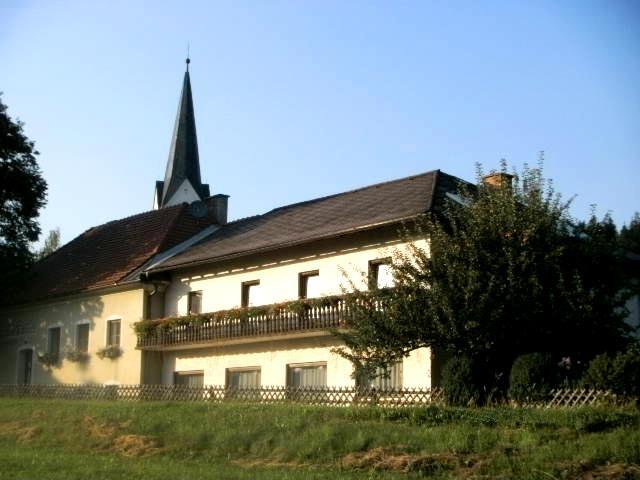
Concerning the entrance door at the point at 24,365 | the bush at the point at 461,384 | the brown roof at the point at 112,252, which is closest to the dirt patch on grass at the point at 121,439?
the bush at the point at 461,384

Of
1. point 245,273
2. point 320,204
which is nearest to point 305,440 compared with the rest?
point 245,273

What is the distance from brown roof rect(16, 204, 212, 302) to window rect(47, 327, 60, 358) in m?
→ 1.56

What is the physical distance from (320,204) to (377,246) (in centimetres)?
739

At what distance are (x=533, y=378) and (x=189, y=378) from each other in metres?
17.6

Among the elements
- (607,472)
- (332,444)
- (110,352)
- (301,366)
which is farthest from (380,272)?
(607,472)

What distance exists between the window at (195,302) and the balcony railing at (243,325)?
1.49 meters

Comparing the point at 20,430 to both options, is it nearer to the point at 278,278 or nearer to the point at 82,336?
the point at 278,278

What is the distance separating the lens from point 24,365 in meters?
40.5

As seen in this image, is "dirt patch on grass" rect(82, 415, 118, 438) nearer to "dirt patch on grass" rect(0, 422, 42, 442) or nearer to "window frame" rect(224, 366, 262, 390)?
"dirt patch on grass" rect(0, 422, 42, 442)

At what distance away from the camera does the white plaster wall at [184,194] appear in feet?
208

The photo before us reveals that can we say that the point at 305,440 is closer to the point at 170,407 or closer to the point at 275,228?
the point at 170,407

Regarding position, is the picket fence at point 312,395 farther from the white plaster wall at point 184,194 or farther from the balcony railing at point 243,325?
the white plaster wall at point 184,194

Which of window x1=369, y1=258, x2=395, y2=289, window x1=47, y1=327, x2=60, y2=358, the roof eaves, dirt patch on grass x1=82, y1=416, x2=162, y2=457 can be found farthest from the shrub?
window x1=47, y1=327, x2=60, y2=358

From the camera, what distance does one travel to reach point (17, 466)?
16828 mm
